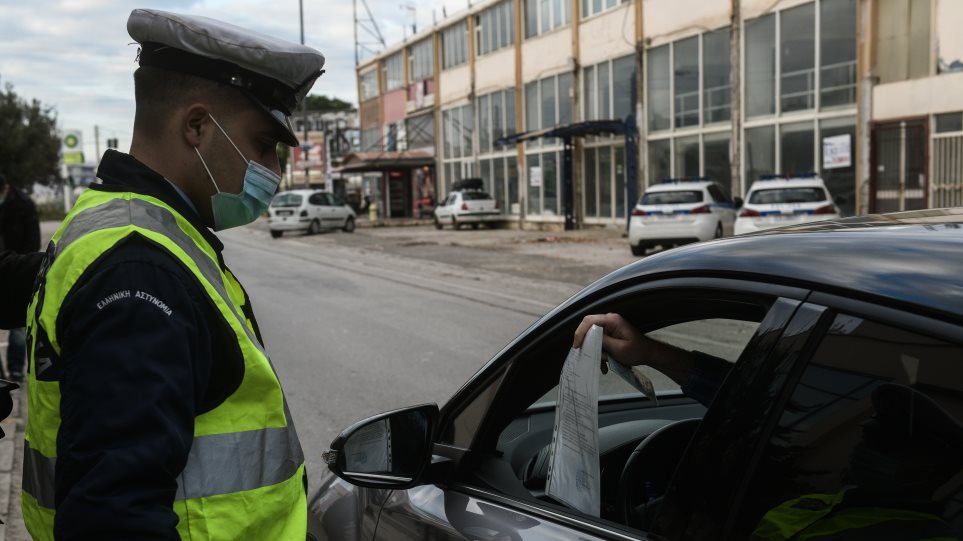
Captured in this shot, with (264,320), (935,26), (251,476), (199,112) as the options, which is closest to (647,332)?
(251,476)

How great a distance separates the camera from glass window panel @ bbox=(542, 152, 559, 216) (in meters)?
33.7

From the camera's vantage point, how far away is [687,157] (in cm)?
2664

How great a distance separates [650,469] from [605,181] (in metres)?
29.2

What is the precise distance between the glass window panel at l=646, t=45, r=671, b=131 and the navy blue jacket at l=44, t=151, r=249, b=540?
1060 inches

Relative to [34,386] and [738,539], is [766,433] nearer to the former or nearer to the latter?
[738,539]

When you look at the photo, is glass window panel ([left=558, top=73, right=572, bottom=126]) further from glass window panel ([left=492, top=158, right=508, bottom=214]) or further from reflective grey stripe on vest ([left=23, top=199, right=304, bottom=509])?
reflective grey stripe on vest ([left=23, top=199, right=304, bottom=509])

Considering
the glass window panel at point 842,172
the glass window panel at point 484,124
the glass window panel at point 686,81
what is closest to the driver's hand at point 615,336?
the glass window panel at point 842,172

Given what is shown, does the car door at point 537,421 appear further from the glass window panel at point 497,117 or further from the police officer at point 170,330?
the glass window panel at point 497,117

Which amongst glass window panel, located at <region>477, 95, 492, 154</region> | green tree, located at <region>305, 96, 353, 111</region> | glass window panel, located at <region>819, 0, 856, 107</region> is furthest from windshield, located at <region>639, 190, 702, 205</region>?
green tree, located at <region>305, 96, 353, 111</region>

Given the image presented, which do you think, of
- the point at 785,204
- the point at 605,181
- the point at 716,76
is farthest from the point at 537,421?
the point at 605,181

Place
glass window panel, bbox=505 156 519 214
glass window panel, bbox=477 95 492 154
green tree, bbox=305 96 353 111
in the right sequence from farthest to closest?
green tree, bbox=305 96 353 111 < glass window panel, bbox=477 95 492 154 < glass window panel, bbox=505 156 519 214

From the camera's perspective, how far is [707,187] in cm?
1942

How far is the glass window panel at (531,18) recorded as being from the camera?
34.6 m

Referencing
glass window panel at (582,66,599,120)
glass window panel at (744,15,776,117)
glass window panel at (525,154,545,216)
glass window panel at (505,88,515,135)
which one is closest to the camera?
glass window panel at (744,15,776,117)
